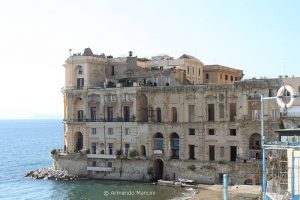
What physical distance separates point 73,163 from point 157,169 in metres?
12.8

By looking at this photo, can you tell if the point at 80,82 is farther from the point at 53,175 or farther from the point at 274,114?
the point at 274,114

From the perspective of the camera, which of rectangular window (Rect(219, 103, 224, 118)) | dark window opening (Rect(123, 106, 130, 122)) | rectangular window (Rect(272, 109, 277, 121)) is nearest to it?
rectangular window (Rect(272, 109, 277, 121))

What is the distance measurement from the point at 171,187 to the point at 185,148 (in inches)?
261

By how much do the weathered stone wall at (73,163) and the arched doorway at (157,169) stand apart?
1055 cm

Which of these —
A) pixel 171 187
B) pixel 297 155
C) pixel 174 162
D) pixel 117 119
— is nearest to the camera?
pixel 297 155

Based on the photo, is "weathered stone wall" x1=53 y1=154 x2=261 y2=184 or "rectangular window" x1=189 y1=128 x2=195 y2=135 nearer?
"weathered stone wall" x1=53 y1=154 x2=261 y2=184

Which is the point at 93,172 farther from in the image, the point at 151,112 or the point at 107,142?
the point at 151,112

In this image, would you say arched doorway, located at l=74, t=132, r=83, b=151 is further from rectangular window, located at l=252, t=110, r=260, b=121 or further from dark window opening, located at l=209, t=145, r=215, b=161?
rectangular window, located at l=252, t=110, r=260, b=121

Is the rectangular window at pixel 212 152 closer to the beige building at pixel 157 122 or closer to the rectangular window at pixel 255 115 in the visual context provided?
the beige building at pixel 157 122

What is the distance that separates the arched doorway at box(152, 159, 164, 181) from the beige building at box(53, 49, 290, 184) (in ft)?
0.46

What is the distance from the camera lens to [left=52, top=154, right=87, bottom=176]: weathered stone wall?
2931 inches

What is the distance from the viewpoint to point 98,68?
7881cm

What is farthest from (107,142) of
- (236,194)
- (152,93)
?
(236,194)

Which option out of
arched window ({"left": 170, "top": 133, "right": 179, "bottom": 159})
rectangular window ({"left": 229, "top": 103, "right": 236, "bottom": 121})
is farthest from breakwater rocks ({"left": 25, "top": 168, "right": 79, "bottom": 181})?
→ rectangular window ({"left": 229, "top": 103, "right": 236, "bottom": 121})
